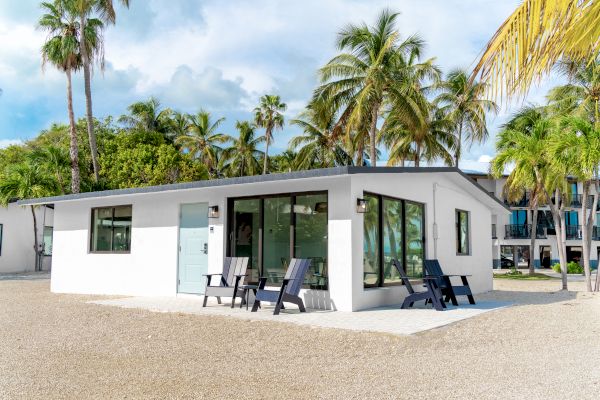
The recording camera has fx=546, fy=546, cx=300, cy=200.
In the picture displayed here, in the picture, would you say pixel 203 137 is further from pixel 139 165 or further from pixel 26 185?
pixel 26 185

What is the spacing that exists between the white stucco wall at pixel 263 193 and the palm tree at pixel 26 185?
1054 centimetres

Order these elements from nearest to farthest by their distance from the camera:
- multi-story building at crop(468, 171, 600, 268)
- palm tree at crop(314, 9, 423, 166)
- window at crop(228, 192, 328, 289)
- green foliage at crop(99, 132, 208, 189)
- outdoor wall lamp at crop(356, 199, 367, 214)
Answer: outdoor wall lamp at crop(356, 199, 367, 214) < window at crop(228, 192, 328, 289) < palm tree at crop(314, 9, 423, 166) < green foliage at crop(99, 132, 208, 189) < multi-story building at crop(468, 171, 600, 268)

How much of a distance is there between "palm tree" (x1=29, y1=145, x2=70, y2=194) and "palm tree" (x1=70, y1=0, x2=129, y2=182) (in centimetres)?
139

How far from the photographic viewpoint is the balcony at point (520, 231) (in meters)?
42.4

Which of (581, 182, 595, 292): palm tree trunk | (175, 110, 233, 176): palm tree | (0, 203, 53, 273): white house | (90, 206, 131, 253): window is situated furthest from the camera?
(175, 110, 233, 176): palm tree

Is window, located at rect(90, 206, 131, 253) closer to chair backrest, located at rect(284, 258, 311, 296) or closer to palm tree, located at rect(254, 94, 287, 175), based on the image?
chair backrest, located at rect(284, 258, 311, 296)

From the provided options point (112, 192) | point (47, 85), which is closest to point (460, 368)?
point (112, 192)

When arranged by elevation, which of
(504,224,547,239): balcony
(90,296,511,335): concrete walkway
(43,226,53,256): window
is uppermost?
(504,224,547,239): balcony

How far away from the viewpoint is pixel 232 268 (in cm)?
1055

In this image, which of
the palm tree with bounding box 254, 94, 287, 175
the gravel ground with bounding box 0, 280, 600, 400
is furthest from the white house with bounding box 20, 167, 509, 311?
the palm tree with bounding box 254, 94, 287, 175

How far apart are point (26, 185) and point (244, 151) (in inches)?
757

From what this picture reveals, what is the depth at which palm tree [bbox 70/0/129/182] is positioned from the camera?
86.4ft

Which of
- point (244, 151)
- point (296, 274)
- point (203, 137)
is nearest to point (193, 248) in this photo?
point (296, 274)

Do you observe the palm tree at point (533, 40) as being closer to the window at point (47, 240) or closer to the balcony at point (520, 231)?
the window at point (47, 240)
